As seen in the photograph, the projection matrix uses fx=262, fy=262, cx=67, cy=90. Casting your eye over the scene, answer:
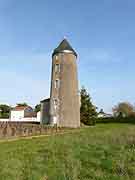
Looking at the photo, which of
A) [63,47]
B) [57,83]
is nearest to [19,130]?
[57,83]

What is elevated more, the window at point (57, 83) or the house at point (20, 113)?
the window at point (57, 83)

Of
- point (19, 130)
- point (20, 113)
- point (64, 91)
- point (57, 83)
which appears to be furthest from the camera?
point (20, 113)

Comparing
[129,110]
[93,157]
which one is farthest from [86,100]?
[129,110]

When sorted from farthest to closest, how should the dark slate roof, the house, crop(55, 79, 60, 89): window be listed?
1. the house
2. the dark slate roof
3. crop(55, 79, 60, 89): window

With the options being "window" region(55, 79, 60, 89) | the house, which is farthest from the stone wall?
the house

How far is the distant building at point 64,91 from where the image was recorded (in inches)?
1519

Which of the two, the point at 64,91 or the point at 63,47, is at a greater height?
the point at 63,47

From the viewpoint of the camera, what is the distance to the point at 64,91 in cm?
3894

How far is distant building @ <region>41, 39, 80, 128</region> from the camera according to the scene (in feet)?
127

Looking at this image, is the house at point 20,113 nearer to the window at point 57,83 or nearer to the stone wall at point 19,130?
the window at point 57,83

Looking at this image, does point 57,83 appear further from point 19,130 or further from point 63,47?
point 19,130

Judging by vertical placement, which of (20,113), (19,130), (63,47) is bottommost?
(19,130)

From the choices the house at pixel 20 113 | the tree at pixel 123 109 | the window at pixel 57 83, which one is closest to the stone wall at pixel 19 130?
the window at pixel 57 83

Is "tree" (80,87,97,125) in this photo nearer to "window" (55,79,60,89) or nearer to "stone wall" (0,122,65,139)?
"window" (55,79,60,89)
